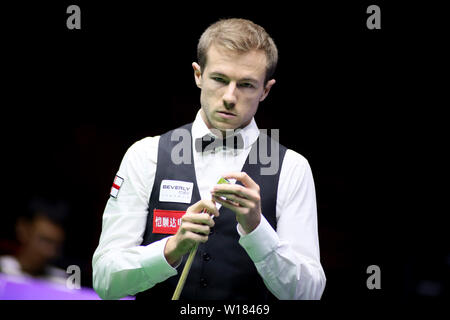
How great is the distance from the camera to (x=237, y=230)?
164 cm

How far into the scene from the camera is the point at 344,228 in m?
2.93

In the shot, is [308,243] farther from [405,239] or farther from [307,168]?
[405,239]

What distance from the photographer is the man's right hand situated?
1.43 meters

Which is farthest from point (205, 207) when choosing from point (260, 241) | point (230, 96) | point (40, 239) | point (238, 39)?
point (40, 239)

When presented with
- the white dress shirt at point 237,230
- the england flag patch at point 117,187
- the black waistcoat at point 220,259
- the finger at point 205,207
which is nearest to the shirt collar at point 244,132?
the white dress shirt at point 237,230

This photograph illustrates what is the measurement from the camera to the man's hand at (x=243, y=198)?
1.43 metres

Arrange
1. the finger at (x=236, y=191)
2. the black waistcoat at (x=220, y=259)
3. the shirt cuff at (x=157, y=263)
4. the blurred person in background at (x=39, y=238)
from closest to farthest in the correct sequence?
the finger at (x=236, y=191), the shirt cuff at (x=157, y=263), the black waistcoat at (x=220, y=259), the blurred person in background at (x=39, y=238)

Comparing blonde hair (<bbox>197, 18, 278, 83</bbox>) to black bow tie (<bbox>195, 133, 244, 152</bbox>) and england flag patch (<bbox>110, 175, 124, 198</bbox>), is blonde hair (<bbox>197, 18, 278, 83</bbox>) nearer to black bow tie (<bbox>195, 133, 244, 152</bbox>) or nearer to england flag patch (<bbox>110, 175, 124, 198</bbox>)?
black bow tie (<bbox>195, 133, 244, 152</bbox>)

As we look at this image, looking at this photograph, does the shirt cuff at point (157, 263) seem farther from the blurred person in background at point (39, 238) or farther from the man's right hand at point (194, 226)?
the blurred person in background at point (39, 238)

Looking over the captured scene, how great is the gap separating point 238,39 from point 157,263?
756mm

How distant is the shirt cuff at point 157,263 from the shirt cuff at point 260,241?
23 centimetres

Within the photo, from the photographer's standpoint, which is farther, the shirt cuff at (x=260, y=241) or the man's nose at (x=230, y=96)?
the man's nose at (x=230, y=96)

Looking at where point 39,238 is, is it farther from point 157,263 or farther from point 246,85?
point 246,85

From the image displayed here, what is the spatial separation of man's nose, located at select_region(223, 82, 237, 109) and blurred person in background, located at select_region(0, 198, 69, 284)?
1.69m
